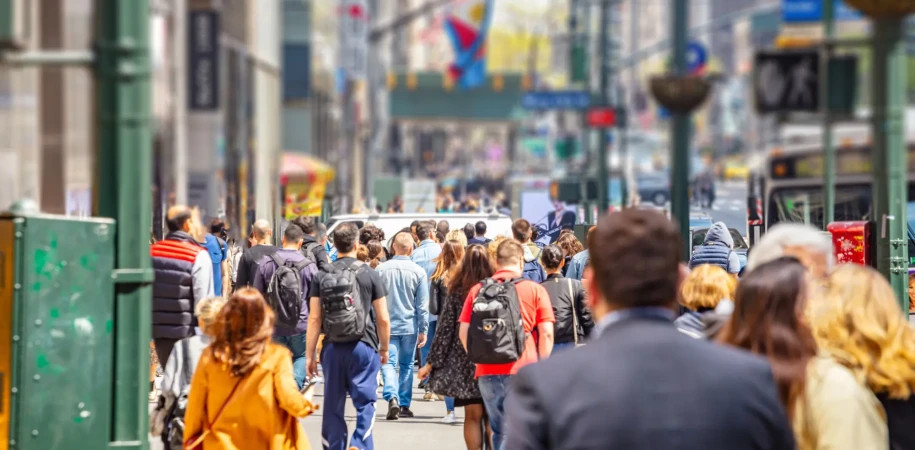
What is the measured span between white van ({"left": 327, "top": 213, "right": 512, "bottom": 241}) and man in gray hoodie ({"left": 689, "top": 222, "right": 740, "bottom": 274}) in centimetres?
372

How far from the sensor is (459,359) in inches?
404

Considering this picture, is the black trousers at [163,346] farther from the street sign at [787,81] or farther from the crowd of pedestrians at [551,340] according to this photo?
the street sign at [787,81]

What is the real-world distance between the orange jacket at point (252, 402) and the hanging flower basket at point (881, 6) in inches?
185

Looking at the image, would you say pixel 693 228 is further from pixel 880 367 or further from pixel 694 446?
pixel 694 446

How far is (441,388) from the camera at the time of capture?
33.6ft


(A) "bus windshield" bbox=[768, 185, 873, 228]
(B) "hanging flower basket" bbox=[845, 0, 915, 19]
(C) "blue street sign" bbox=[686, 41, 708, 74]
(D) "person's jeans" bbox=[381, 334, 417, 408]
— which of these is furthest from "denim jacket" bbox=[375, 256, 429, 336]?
(C) "blue street sign" bbox=[686, 41, 708, 74]

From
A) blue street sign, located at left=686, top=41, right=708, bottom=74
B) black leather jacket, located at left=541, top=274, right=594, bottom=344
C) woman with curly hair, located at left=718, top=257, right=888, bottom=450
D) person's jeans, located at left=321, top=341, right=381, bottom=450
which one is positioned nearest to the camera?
woman with curly hair, located at left=718, top=257, right=888, bottom=450

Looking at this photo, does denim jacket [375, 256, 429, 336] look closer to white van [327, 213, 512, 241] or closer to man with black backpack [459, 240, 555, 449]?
man with black backpack [459, 240, 555, 449]

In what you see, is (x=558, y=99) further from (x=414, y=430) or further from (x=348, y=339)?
(x=348, y=339)

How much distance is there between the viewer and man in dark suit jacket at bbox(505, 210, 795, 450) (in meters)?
3.51

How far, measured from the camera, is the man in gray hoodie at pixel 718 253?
41.3 feet

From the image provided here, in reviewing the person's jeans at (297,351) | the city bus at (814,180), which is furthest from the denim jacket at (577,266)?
the city bus at (814,180)

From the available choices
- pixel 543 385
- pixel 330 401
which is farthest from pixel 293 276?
pixel 543 385

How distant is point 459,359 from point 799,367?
5.77 meters
